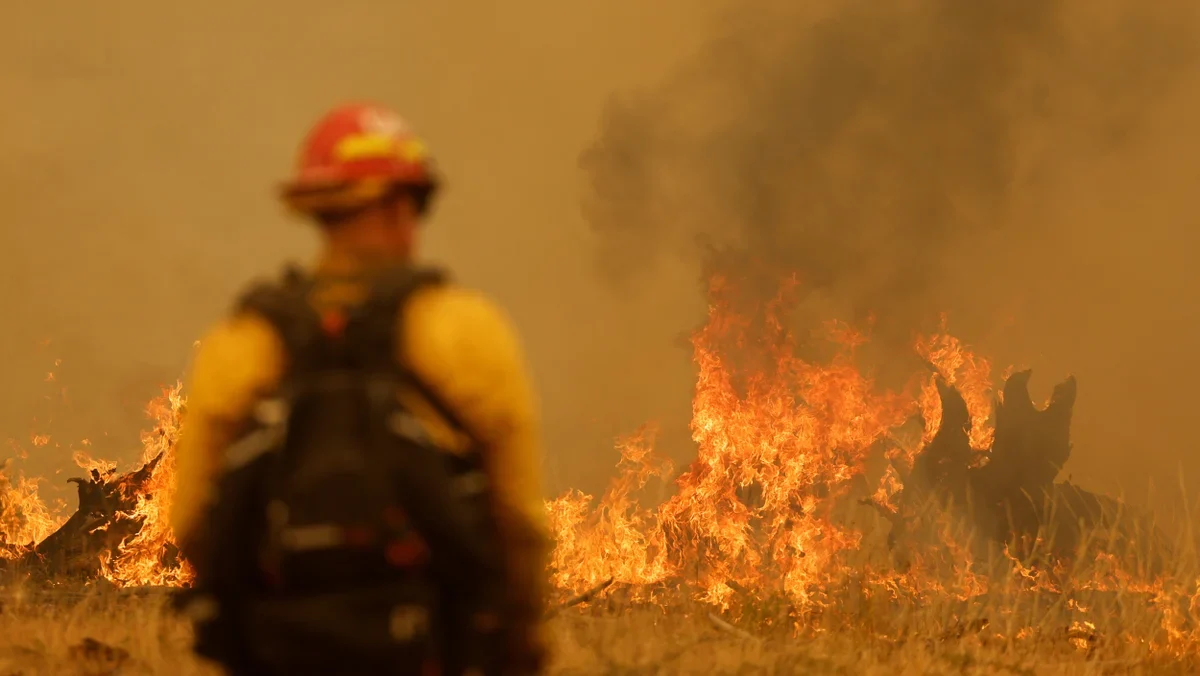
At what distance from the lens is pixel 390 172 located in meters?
3.33

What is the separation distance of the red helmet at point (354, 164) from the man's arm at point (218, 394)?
0.42 m

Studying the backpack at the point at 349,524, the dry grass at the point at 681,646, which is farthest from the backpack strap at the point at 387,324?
the dry grass at the point at 681,646

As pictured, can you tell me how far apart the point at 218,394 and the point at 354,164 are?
0.79 m

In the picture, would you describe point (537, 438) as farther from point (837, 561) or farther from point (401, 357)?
point (837, 561)

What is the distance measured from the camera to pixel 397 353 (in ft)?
10.3

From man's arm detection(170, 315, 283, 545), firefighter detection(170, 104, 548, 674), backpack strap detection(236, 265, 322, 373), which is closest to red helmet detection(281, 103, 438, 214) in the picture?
firefighter detection(170, 104, 548, 674)

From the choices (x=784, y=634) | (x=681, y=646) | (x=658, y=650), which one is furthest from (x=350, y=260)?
(x=784, y=634)

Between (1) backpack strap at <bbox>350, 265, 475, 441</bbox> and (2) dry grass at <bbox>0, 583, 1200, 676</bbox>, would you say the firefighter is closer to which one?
(1) backpack strap at <bbox>350, 265, 475, 441</bbox>

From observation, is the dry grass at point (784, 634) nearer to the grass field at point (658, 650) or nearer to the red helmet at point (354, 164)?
the grass field at point (658, 650)

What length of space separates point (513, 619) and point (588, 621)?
16.6 ft

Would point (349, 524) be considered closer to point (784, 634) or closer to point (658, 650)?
point (658, 650)

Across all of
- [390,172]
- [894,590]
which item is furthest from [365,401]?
[894,590]

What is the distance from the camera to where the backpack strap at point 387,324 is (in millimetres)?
3104

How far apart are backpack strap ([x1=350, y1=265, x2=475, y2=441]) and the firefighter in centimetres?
2
